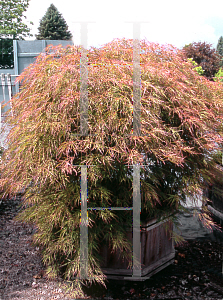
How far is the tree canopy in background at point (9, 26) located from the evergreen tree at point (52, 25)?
2.44m

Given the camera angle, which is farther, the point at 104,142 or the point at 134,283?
the point at 134,283

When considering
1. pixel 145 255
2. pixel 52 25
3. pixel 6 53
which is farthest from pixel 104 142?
pixel 52 25

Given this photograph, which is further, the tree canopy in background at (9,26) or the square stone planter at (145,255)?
the tree canopy in background at (9,26)

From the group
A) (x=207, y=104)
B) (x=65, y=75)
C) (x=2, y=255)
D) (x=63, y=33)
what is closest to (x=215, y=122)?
(x=207, y=104)

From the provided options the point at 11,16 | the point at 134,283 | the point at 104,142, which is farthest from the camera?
the point at 11,16

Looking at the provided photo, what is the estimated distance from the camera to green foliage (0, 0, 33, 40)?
12072mm

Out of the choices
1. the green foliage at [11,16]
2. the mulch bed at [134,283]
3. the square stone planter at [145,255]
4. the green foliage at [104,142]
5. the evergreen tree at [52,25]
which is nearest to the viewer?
the green foliage at [104,142]

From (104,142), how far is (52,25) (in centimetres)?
1621

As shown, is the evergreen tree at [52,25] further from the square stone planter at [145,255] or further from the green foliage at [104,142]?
the square stone planter at [145,255]

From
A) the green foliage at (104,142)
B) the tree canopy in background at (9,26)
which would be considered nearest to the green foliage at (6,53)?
the tree canopy in background at (9,26)

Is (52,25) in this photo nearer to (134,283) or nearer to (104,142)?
(104,142)

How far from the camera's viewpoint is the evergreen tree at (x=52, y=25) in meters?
15.5

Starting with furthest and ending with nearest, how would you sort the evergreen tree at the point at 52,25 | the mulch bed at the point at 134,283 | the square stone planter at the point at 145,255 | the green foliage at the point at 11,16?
the evergreen tree at the point at 52,25, the green foliage at the point at 11,16, the square stone planter at the point at 145,255, the mulch bed at the point at 134,283

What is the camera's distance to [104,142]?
162 centimetres
